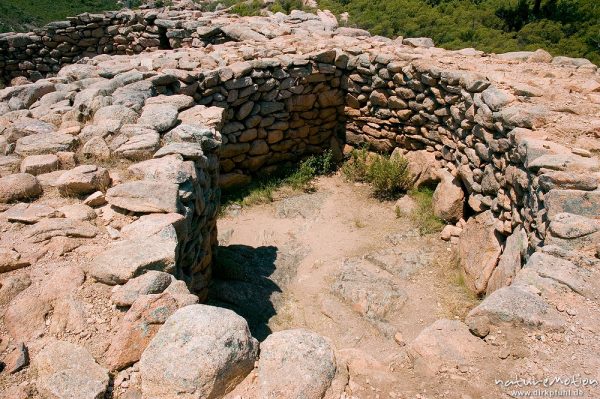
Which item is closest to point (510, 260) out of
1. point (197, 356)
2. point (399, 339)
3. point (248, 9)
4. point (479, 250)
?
point (479, 250)

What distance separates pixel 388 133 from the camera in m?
6.97

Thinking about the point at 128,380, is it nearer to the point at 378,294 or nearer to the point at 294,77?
the point at 378,294

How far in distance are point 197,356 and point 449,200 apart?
4306 mm

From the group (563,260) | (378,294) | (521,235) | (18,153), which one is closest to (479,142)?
(521,235)

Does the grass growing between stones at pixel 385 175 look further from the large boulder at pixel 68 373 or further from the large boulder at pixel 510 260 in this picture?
the large boulder at pixel 68 373

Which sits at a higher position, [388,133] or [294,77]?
[294,77]

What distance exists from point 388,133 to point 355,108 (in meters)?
0.70

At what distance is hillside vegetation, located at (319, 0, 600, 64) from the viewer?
9.87 meters

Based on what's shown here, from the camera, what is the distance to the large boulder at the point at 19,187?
323 centimetres

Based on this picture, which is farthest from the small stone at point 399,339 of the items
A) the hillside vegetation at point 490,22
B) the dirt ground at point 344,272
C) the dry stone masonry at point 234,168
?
the hillside vegetation at point 490,22

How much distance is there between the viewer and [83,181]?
3.33 metres

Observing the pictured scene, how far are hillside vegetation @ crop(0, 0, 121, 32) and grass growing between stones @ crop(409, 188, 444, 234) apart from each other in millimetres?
12916

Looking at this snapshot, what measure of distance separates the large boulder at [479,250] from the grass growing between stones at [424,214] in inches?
18.6

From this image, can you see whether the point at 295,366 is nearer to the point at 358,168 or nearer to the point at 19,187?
the point at 19,187
